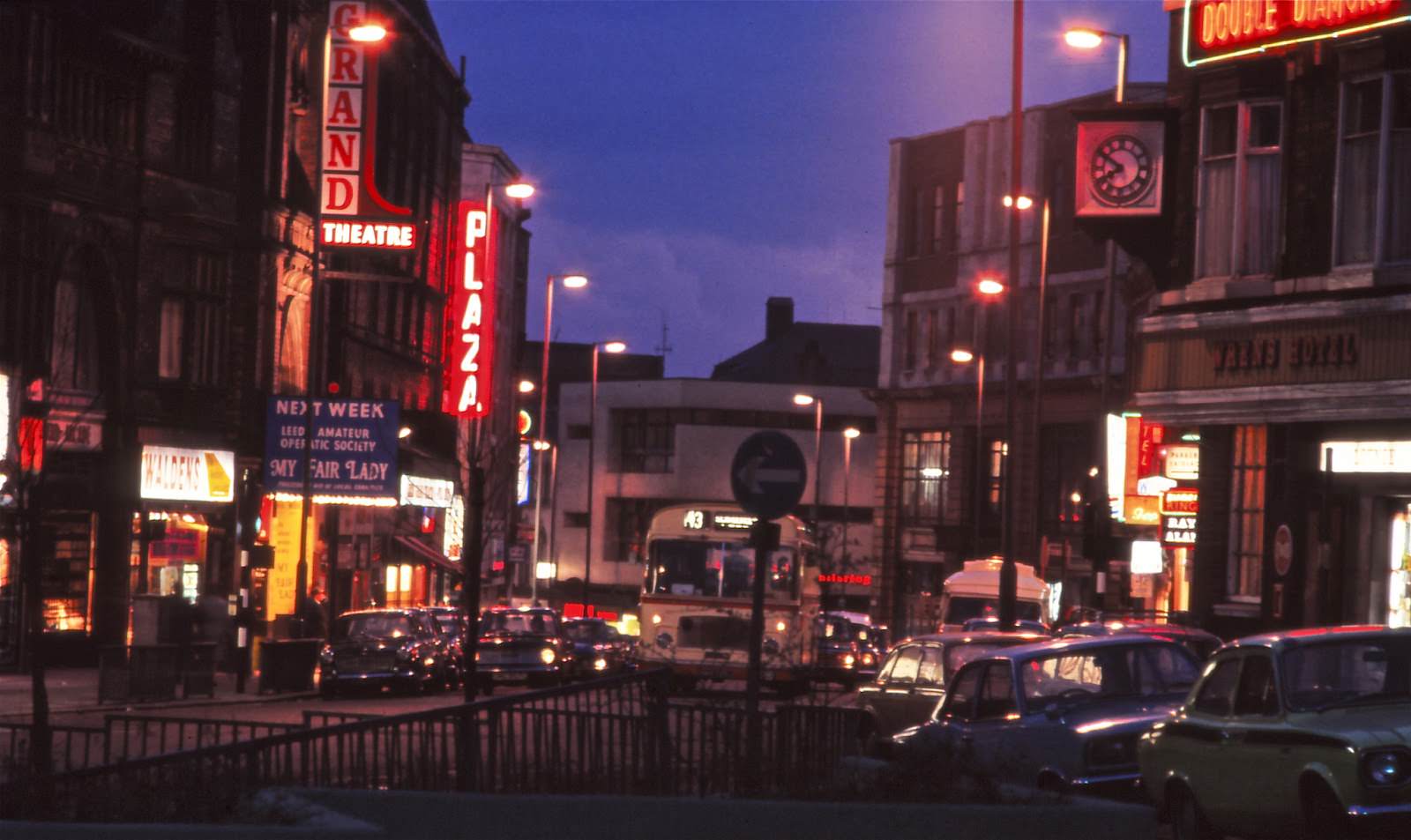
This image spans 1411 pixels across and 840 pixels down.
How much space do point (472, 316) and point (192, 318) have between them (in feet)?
67.7

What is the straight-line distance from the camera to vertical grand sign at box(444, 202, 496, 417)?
6575 centimetres

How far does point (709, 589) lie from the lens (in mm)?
38094

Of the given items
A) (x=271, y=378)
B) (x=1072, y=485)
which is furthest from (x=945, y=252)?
(x=271, y=378)

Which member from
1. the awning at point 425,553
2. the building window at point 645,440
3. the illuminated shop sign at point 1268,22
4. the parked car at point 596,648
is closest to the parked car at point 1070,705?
the illuminated shop sign at point 1268,22

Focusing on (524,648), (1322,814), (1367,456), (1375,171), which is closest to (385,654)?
(524,648)

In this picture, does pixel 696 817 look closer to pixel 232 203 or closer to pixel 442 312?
pixel 232 203

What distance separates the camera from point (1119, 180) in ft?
106

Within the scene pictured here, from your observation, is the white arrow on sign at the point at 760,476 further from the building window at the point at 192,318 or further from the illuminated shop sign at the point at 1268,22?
the building window at the point at 192,318

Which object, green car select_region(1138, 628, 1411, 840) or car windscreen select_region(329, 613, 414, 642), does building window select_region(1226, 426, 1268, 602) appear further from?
green car select_region(1138, 628, 1411, 840)

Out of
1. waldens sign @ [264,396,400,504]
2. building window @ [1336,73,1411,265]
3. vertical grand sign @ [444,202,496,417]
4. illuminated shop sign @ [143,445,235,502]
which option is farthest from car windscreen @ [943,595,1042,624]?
building window @ [1336,73,1411,265]

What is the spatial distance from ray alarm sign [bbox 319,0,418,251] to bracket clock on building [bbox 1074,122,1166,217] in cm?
1924

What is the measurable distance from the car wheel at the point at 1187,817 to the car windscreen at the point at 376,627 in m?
25.5

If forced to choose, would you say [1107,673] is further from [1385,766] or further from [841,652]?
[841,652]

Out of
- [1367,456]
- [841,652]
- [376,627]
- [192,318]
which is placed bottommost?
[841,652]
